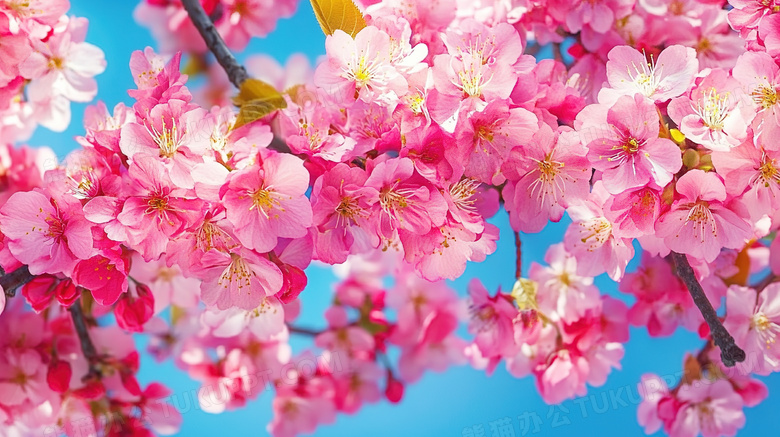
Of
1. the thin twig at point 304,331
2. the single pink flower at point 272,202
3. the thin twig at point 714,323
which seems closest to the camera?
the single pink flower at point 272,202

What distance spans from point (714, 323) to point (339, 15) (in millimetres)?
527

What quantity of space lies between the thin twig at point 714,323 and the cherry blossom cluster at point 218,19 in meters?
0.78

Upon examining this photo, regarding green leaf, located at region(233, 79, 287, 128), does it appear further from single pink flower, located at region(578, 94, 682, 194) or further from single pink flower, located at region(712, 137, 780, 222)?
single pink flower, located at region(712, 137, 780, 222)

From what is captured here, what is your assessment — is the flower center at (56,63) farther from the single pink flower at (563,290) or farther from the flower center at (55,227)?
the single pink flower at (563,290)

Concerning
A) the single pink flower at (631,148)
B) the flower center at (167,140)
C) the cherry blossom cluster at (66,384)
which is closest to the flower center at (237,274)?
the flower center at (167,140)

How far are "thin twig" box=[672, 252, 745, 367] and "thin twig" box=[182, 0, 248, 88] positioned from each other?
61 centimetres

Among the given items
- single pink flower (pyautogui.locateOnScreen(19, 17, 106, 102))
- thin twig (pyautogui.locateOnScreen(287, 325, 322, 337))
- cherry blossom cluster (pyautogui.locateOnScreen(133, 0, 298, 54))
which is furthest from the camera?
thin twig (pyautogui.locateOnScreen(287, 325, 322, 337))

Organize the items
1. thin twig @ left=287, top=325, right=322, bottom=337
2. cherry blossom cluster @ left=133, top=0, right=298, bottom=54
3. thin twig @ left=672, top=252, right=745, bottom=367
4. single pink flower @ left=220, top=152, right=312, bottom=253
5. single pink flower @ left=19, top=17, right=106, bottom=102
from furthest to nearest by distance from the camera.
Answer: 1. thin twig @ left=287, top=325, right=322, bottom=337
2. cherry blossom cluster @ left=133, top=0, right=298, bottom=54
3. single pink flower @ left=19, top=17, right=106, bottom=102
4. thin twig @ left=672, top=252, right=745, bottom=367
5. single pink flower @ left=220, top=152, right=312, bottom=253

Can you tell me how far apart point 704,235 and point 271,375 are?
874mm

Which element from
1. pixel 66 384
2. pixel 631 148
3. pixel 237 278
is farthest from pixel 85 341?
pixel 631 148

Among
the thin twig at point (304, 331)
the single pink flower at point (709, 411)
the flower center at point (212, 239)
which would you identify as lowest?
the single pink flower at point (709, 411)

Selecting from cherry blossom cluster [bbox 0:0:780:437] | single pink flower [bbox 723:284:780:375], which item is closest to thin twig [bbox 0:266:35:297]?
cherry blossom cluster [bbox 0:0:780:437]

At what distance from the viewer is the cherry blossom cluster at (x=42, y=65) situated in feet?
2.79

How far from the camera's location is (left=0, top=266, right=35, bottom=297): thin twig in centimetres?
73
